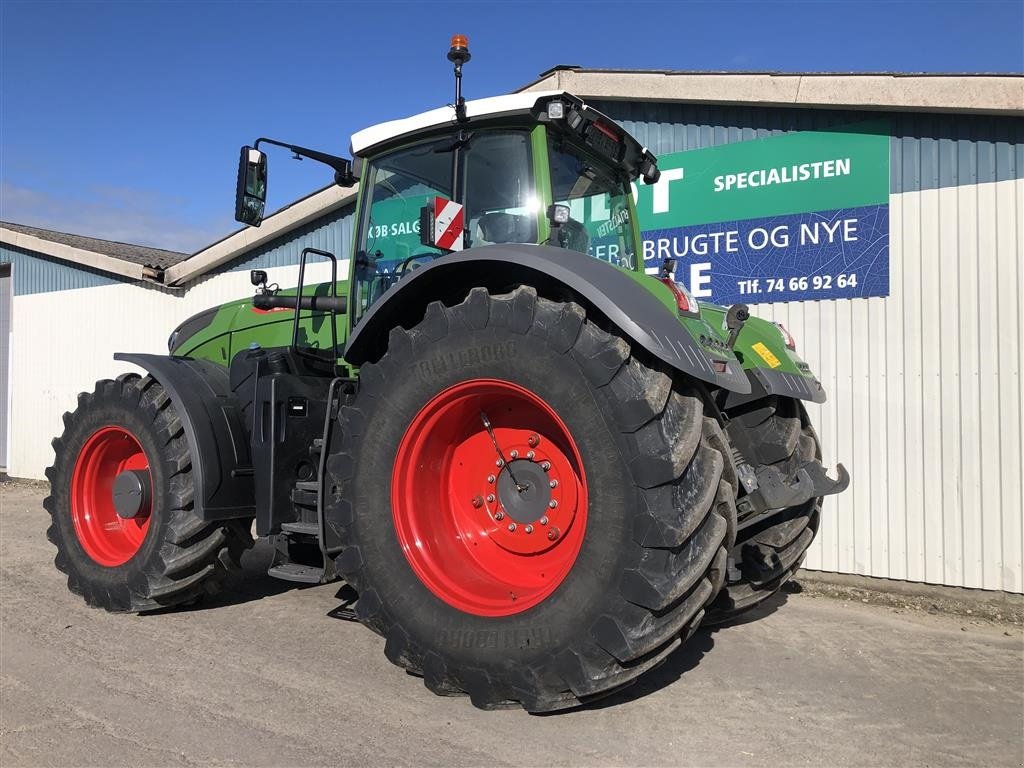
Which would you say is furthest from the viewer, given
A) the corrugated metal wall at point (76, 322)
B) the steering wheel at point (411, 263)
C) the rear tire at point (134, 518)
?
the corrugated metal wall at point (76, 322)

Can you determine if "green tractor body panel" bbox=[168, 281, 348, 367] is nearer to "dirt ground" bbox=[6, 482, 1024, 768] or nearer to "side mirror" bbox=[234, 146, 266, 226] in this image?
"side mirror" bbox=[234, 146, 266, 226]

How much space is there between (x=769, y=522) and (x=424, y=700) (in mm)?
1991

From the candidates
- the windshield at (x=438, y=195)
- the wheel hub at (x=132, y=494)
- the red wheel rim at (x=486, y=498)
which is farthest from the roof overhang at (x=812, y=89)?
the wheel hub at (x=132, y=494)

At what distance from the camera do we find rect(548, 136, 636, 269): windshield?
12.1ft

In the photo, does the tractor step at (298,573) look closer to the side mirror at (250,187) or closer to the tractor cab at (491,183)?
the tractor cab at (491,183)

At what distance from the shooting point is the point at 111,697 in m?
3.18

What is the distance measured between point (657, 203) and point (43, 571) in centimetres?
571

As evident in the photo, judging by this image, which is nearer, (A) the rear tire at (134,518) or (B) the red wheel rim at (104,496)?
(A) the rear tire at (134,518)

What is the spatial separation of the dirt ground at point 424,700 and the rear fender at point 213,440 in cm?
71

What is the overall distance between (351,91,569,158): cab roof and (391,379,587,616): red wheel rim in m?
1.39

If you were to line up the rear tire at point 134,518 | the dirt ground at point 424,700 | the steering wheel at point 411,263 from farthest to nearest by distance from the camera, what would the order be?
1. the rear tire at point 134,518
2. the steering wheel at point 411,263
3. the dirt ground at point 424,700

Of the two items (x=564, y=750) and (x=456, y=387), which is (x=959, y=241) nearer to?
(x=456, y=387)

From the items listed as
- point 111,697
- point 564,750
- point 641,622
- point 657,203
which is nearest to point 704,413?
point 641,622

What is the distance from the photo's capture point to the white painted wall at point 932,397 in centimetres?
514
